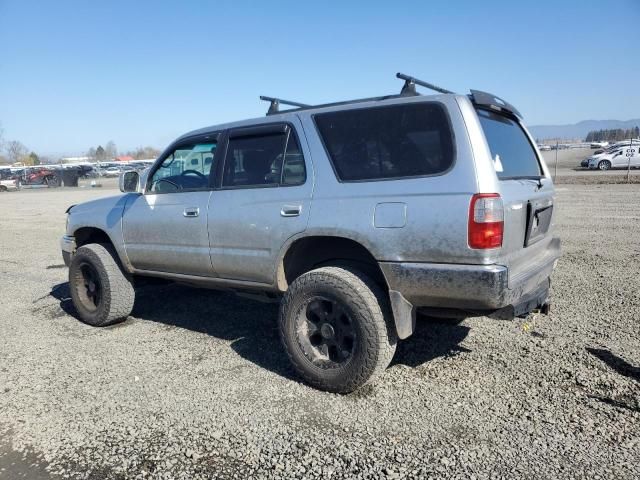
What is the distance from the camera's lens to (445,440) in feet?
9.16

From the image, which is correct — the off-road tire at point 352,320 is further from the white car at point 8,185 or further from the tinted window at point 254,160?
the white car at point 8,185

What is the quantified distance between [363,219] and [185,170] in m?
2.08

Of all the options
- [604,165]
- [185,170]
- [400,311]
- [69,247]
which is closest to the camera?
[400,311]

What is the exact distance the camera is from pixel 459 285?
2.94 meters

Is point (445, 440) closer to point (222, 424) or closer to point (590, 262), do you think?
point (222, 424)

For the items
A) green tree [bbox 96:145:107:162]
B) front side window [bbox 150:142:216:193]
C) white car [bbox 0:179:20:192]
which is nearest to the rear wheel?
front side window [bbox 150:142:216:193]

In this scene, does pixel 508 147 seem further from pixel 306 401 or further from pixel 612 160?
pixel 612 160

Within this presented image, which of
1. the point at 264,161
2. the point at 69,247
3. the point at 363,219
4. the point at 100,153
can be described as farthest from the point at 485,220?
the point at 100,153

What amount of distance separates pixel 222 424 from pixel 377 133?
2159 mm

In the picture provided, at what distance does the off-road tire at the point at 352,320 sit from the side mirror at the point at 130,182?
83.5 inches

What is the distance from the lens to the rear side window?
3.07 metres

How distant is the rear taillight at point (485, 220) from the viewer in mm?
2822

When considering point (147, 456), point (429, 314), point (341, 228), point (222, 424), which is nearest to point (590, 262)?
point (429, 314)

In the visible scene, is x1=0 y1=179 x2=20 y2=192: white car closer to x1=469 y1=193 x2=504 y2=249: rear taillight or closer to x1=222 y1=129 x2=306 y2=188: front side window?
x1=222 y1=129 x2=306 y2=188: front side window
